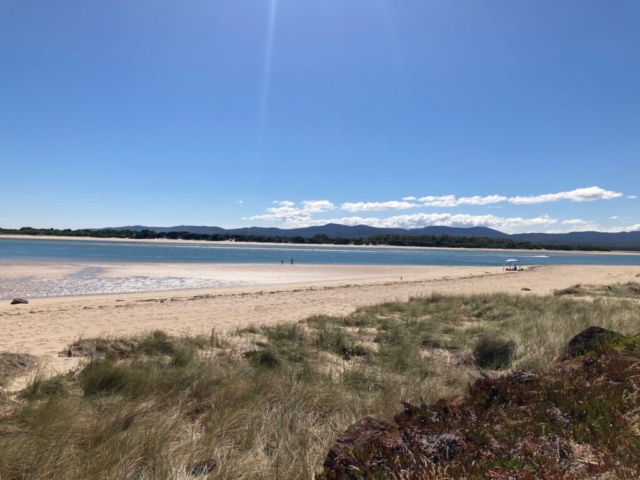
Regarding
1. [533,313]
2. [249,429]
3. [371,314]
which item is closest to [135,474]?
[249,429]

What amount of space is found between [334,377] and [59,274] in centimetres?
2931

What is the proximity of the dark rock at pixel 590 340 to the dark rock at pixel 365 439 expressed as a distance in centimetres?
346

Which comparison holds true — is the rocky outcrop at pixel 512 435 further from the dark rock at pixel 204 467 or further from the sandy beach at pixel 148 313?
the sandy beach at pixel 148 313

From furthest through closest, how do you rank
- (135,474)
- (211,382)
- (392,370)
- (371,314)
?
(371,314), (392,370), (211,382), (135,474)

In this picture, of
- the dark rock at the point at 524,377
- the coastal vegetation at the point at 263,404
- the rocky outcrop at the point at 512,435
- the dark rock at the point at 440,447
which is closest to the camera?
the rocky outcrop at the point at 512,435

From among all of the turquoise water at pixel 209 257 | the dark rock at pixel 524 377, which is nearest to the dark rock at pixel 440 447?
the dark rock at pixel 524 377

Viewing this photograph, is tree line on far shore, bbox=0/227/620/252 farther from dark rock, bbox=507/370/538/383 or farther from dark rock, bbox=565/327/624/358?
dark rock, bbox=507/370/538/383

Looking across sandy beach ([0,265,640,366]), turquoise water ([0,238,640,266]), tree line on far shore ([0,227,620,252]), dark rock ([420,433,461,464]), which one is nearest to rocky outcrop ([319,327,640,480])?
dark rock ([420,433,461,464])

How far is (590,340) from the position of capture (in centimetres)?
568

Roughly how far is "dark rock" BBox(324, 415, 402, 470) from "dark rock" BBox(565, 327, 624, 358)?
3.46 meters

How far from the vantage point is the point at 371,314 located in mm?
13492

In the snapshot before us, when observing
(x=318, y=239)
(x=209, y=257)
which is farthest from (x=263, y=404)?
(x=318, y=239)

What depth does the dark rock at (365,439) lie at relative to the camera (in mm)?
2941

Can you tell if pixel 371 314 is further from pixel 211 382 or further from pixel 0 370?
pixel 0 370
